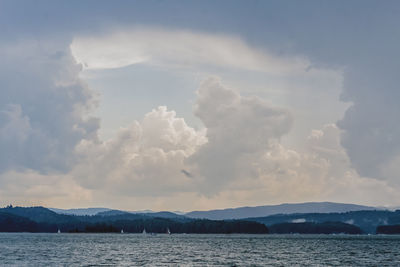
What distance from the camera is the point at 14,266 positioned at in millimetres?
122375

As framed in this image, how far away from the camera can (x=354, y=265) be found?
136 m

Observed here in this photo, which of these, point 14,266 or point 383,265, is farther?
point 383,265

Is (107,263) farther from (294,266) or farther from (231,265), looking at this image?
(294,266)

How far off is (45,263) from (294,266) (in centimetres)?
6137

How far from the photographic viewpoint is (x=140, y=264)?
12988 centimetres

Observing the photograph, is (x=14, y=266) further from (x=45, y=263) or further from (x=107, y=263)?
(x=107, y=263)

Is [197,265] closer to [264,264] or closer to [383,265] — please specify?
[264,264]

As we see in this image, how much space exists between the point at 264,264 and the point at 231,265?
1001 centimetres

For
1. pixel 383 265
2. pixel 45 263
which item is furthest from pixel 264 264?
pixel 45 263

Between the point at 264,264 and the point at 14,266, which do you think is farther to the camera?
the point at 264,264

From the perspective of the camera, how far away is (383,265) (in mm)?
136750

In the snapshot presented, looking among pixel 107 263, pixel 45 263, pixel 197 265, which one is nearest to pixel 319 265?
pixel 197 265

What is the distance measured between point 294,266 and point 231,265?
50.8 ft

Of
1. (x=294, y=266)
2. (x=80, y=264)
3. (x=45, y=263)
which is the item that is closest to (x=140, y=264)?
(x=80, y=264)
